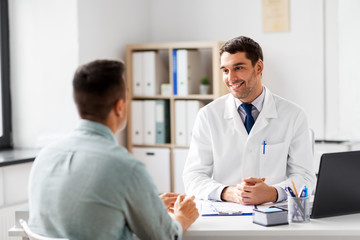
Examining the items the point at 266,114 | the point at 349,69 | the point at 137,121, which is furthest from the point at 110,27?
the point at 266,114

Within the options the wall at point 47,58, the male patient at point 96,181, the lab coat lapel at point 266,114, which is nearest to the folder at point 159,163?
the wall at point 47,58

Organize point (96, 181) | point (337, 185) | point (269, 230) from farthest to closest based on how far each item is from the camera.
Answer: point (337, 185) < point (269, 230) < point (96, 181)

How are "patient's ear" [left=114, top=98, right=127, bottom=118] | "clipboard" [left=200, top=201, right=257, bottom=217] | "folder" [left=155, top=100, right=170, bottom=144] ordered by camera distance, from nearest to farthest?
1. "patient's ear" [left=114, top=98, right=127, bottom=118]
2. "clipboard" [left=200, top=201, right=257, bottom=217]
3. "folder" [left=155, top=100, right=170, bottom=144]

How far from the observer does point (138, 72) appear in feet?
14.6

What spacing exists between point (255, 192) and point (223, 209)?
15 centimetres

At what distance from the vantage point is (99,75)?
160 centimetres

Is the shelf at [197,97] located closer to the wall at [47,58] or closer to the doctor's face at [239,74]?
the wall at [47,58]

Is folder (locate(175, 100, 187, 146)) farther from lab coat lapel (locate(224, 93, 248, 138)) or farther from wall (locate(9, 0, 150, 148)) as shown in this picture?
lab coat lapel (locate(224, 93, 248, 138))

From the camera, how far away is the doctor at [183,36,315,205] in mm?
2480

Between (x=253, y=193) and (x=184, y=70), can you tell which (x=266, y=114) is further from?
(x=184, y=70)

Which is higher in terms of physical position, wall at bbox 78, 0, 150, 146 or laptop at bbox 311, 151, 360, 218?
wall at bbox 78, 0, 150, 146

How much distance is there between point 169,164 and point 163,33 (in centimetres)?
119

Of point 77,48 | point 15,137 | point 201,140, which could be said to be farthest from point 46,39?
point 201,140

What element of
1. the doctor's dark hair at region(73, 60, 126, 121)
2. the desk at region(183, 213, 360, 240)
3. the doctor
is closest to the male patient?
the doctor's dark hair at region(73, 60, 126, 121)
